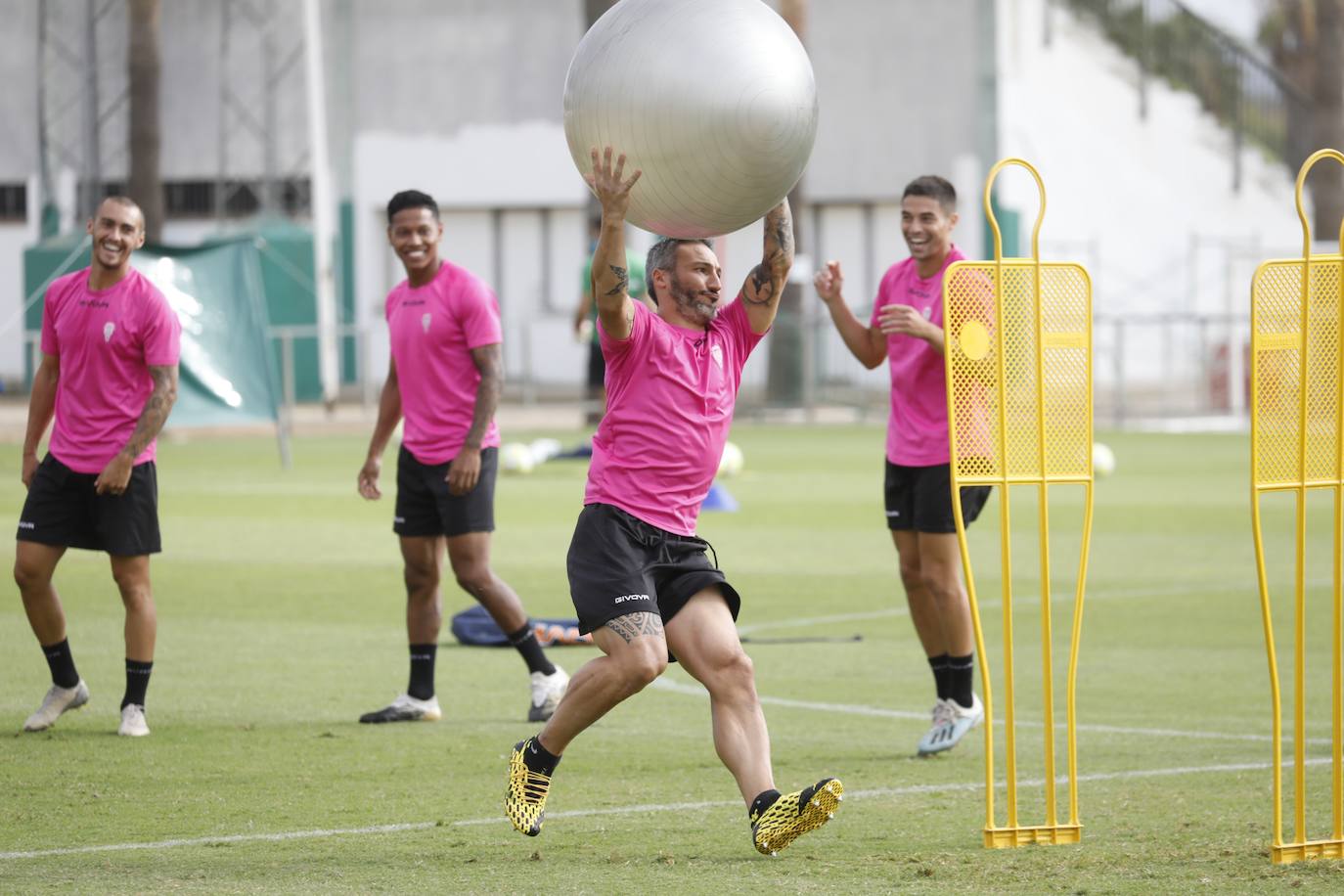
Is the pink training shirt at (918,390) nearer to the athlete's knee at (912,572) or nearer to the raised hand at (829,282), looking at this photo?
the raised hand at (829,282)

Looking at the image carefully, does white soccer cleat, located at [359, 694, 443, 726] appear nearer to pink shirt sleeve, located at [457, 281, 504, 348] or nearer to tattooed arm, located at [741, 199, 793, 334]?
pink shirt sleeve, located at [457, 281, 504, 348]

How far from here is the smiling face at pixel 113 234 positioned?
26.7 feet

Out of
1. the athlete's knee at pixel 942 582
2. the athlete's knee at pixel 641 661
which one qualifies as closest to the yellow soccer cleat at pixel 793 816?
the athlete's knee at pixel 641 661

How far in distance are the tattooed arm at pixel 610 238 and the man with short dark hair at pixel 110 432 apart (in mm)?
2843

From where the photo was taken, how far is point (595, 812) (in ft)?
22.5

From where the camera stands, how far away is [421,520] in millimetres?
8766

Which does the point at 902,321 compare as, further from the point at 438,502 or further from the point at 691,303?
the point at 438,502

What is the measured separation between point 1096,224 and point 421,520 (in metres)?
33.3

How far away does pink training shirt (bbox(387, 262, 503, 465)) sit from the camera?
869cm

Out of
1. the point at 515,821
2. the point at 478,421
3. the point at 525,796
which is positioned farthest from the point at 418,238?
the point at 515,821

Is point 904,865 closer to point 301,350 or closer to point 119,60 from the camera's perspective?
point 301,350

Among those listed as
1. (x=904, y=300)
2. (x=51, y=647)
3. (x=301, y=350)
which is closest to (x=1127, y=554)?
(x=904, y=300)

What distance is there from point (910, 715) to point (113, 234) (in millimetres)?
4000

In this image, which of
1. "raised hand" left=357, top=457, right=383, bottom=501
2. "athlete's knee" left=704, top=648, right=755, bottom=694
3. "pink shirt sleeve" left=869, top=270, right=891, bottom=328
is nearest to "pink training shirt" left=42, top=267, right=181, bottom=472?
"raised hand" left=357, top=457, right=383, bottom=501
